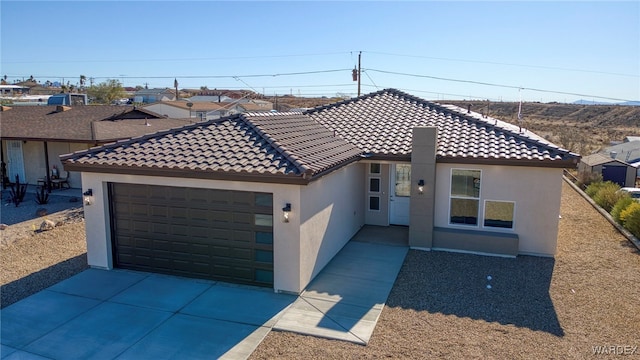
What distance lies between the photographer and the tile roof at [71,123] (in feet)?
65.9

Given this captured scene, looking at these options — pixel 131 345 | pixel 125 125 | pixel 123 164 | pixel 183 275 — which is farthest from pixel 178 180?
pixel 125 125

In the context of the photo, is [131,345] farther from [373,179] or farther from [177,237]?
[373,179]

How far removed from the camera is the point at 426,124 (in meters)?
14.8

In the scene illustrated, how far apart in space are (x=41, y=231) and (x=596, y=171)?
2514 cm

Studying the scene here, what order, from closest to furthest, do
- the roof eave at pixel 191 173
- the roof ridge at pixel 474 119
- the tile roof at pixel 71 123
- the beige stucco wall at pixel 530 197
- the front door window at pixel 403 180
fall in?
1. the roof eave at pixel 191 173
2. the beige stucco wall at pixel 530 197
3. the roof ridge at pixel 474 119
4. the front door window at pixel 403 180
5. the tile roof at pixel 71 123

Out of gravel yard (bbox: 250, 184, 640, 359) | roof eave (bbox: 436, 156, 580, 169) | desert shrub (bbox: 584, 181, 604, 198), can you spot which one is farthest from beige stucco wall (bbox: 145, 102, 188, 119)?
gravel yard (bbox: 250, 184, 640, 359)

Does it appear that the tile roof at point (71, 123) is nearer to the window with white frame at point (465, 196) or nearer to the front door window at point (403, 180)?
the front door window at point (403, 180)

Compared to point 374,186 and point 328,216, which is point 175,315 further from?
point 374,186

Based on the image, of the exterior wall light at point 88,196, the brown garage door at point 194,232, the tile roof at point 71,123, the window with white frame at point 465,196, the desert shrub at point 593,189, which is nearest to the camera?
the brown garage door at point 194,232

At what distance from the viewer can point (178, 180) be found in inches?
398

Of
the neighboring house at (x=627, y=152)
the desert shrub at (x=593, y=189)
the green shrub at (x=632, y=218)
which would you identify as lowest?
the desert shrub at (x=593, y=189)

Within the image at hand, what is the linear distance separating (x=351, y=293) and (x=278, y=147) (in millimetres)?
3508

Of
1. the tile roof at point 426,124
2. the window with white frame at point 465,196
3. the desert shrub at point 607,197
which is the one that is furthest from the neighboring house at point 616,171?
the window with white frame at point 465,196

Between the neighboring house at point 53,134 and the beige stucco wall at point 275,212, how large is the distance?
928 centimetres
